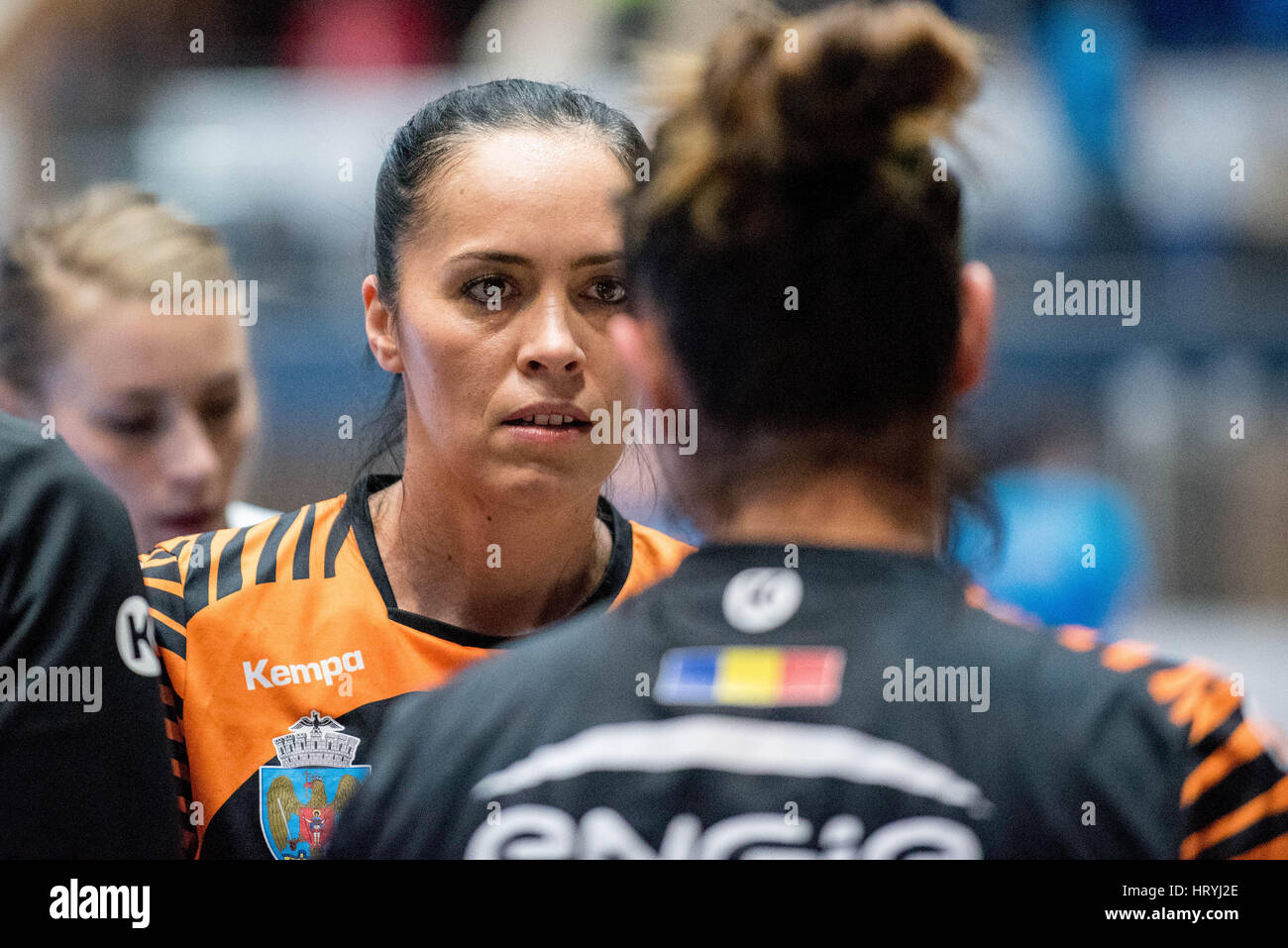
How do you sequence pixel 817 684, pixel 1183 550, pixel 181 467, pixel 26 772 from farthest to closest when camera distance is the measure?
pixel 1183 550
pixel 181 467
pixel 26 772
pixel 817 684

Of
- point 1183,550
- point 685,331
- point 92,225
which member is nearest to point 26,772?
point 685,331

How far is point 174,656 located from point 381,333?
0.51 m

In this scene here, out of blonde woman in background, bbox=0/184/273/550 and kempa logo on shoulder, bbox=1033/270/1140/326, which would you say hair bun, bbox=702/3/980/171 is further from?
kempa logo on shoulder, bbox=1033/270/1140/326

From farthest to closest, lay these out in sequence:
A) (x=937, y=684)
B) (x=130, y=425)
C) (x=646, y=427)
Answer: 1. (x=130, y=425)
2. (x=646, y=427)
3. (x=937, y=684)

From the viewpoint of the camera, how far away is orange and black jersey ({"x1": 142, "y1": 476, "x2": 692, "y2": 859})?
1704 mm

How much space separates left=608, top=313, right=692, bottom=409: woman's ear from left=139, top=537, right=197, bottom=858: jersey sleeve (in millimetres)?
852

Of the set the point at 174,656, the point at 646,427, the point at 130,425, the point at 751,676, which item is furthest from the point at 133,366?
the point at 751,676

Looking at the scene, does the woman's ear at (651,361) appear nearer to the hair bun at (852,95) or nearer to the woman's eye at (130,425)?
the hair bun at (852,95)

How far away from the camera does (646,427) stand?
153cm

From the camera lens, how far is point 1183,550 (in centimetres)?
609
